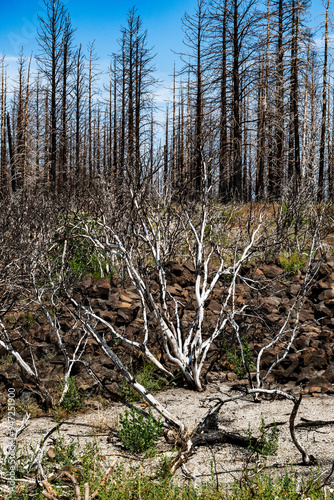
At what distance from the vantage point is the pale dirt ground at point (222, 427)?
109 inches

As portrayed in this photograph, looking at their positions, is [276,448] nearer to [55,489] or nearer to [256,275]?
[55,489]

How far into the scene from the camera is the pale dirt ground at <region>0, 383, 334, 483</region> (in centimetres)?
277

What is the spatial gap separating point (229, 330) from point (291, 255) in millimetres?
3351

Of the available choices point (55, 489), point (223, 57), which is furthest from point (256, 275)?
point (223, 57)

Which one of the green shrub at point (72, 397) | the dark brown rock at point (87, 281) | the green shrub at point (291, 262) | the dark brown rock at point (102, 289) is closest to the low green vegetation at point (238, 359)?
the green shrub at point (72, 397)

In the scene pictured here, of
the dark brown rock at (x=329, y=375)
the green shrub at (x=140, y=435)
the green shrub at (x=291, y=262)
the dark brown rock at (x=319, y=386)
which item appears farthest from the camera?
the green shrub at (x=291, y=262)

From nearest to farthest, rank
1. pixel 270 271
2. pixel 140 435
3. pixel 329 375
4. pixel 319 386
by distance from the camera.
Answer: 1. pixel 140 435
2. pixel 319 386
3. pixel 329 375
4. pixel 270 271

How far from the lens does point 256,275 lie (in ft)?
22.8

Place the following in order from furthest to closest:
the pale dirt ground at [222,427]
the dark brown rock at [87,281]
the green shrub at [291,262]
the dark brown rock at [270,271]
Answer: the green shrub at [291,262]
the dark brown rock at [270,271]
the dark brown rock at [87,281]
the pale dirt ground at [222,427]

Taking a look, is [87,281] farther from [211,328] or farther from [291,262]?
[291,262]

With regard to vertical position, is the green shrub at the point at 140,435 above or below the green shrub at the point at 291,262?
below

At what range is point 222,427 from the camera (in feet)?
11.0

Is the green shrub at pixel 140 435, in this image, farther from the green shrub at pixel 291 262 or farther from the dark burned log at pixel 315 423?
the green shrub at pixel 291 262

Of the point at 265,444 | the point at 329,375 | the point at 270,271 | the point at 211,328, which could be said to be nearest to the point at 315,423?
the point at 265,444
